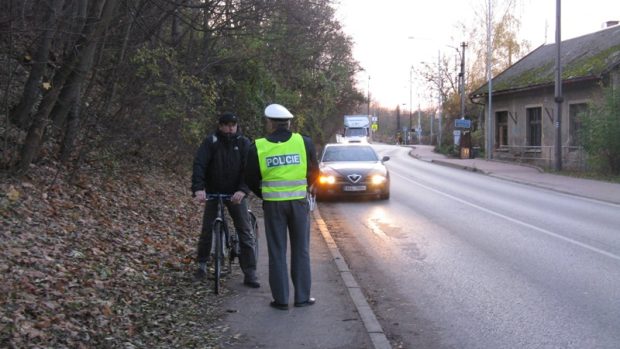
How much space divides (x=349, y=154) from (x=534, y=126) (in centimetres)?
2190

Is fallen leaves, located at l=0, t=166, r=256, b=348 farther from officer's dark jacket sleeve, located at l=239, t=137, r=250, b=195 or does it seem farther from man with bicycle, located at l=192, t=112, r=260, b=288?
officer's dark jacket sleeve, located at l=239, t=137, r=250, b=195

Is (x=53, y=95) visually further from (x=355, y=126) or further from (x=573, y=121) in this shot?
(x=355, y=126)

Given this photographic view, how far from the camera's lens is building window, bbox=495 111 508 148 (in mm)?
41350

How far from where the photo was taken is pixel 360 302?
6520 millimetres

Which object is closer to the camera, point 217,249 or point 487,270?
point 217,249

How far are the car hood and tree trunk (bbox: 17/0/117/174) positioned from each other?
860 centimetres

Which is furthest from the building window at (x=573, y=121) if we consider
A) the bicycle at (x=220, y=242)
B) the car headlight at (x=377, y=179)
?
the bicycle at (x=220, y=242)

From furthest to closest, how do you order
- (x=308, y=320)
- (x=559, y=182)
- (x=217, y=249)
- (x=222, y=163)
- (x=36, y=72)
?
(x=559, y=182)
(x=36, y=72)
(x=222, y=163)
(x=217, y=249)
(x=308, y=320)

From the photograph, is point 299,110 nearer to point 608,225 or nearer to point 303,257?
point 608,225

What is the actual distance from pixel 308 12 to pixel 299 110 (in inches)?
369

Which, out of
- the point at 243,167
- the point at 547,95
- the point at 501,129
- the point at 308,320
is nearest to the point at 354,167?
the point at 243,167

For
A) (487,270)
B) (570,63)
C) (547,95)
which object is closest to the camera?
(487,270)

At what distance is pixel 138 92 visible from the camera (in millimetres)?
11711

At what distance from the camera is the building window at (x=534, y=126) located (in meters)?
36.0
